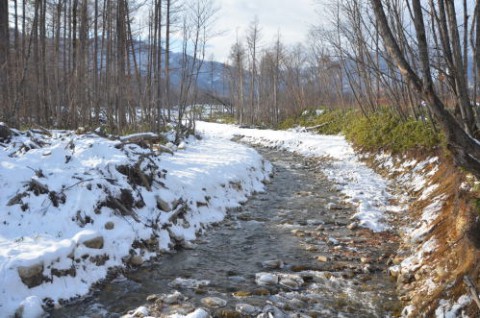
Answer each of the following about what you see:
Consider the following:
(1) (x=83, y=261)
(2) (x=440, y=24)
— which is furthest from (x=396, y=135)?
(1) (x=83, y=261)

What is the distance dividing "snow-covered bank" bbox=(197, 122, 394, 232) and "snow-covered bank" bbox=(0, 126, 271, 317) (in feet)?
10.9

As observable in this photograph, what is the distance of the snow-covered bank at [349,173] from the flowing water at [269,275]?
1.69ft

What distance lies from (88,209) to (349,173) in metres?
9.53

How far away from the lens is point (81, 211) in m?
6.16

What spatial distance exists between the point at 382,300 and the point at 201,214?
4481 mm

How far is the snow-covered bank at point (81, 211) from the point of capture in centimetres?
477

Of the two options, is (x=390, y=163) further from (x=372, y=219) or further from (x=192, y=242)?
(x=192, y=242)

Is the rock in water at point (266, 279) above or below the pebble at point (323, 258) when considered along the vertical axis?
below

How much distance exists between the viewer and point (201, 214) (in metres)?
8.41

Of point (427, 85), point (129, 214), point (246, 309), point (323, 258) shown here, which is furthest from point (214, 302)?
point (427, 85)

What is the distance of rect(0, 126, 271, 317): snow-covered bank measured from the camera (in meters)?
4.77

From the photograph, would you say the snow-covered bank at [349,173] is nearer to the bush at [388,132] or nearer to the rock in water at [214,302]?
the bush at [388,132]

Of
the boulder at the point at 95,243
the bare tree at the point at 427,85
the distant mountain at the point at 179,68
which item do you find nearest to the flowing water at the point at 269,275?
the boulder at the point at 95,243

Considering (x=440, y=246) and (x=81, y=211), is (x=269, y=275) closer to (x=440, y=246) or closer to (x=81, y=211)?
(x=440, y=246)
